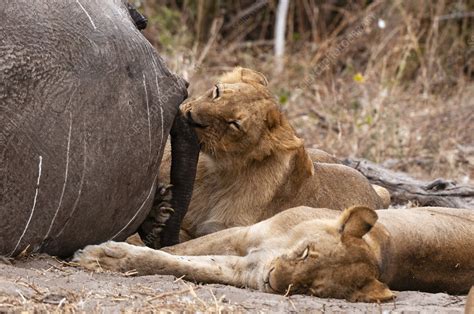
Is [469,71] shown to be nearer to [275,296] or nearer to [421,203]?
[421,203]

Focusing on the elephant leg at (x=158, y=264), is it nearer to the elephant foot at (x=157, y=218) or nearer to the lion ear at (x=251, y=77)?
the elephant foot at (x=157, y=218)

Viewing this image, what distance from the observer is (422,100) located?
11547mm

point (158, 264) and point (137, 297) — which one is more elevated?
point (137, 297)

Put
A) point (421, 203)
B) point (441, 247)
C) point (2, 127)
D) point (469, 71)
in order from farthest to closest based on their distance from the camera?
point (469, 71), point (421, 203), point (441, 247), point (2, 127)

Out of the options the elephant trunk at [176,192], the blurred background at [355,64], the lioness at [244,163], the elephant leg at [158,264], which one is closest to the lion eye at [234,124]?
the lioness at [244,163]

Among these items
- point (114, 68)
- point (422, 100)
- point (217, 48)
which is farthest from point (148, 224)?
point (217, 48)

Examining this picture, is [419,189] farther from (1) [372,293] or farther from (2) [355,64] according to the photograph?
(2) [355,64]

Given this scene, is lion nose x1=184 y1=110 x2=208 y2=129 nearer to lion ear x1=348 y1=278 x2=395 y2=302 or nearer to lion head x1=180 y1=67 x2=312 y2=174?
lion head x1=180 y1=67 x2=312 y2=174

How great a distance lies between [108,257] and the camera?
5074mm

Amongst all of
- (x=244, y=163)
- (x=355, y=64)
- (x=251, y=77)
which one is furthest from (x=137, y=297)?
(x=355, y=64)

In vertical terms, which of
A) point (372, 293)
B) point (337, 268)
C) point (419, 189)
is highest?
point (337, 268)

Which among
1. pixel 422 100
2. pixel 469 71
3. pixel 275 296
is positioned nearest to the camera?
pixel 275 296

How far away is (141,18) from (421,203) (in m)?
2.89

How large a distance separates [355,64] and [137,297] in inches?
351
